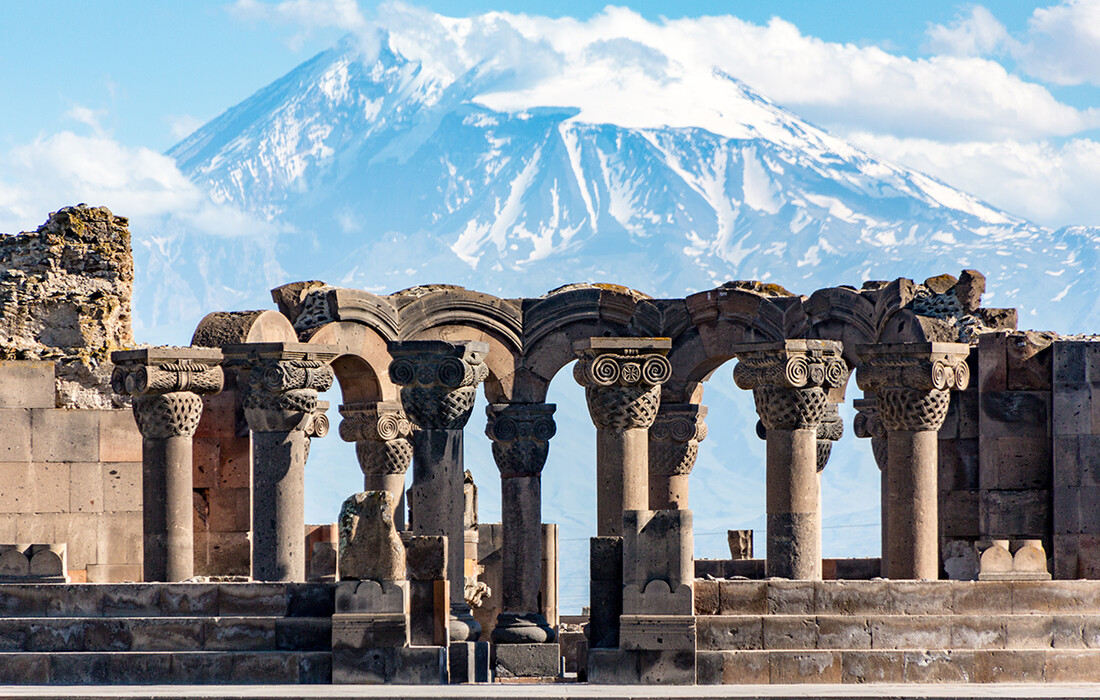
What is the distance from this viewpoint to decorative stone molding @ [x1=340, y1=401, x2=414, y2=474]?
25.1 meters

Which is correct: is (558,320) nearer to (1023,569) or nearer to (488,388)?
(488,388)

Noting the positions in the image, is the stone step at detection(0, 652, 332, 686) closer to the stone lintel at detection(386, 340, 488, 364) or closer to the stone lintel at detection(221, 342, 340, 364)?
the stone lintel at detection(221, 342, 340, 364)

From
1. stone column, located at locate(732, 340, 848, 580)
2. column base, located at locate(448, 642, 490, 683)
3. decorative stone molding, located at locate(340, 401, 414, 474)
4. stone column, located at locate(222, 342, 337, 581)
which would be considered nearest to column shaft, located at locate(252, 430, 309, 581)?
stone column, located at locate(222, 342, 337, 581)

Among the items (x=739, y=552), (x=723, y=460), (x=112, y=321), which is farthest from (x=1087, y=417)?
(x=723, y=460)

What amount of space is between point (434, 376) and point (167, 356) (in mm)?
3034

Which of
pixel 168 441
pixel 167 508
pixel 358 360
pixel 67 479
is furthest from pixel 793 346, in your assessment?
pixel 67 479

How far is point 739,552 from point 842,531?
148m

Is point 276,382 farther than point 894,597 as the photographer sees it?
Yes

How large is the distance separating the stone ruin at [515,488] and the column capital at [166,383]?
0.12 feet

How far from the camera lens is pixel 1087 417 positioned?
71.1 ft

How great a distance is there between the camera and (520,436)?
76.7ft

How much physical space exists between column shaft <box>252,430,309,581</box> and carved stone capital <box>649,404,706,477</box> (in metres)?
6.76

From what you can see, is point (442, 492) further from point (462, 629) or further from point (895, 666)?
point (895, 666)

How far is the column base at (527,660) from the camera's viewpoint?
21.4 m
